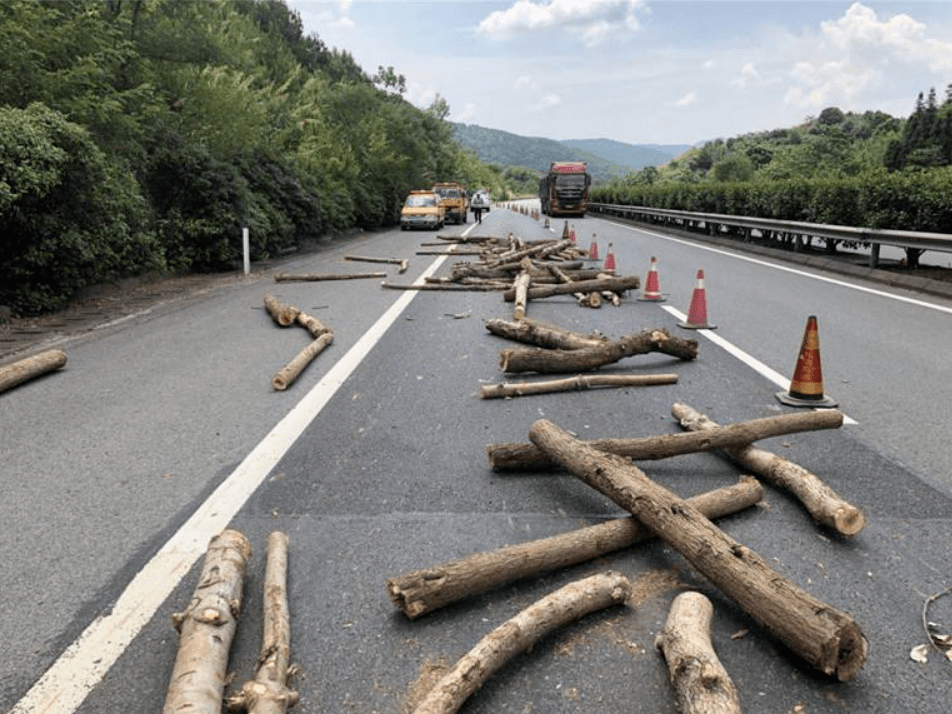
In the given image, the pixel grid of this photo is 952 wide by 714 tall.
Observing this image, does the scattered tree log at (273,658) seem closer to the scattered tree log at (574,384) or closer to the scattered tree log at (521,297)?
the scattered tree log at (574,384)

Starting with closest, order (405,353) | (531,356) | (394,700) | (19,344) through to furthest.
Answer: (394,700), (531,356), (405,353), (19,344)

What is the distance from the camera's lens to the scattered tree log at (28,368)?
658 cm

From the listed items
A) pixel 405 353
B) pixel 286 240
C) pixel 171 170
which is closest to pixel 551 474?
pixel 405 353

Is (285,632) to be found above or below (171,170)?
below

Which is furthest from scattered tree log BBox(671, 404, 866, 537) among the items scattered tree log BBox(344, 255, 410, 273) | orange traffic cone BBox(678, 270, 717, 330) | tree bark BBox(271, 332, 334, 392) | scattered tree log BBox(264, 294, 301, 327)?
scattered tree log BBox(344, 255, 410, 273)

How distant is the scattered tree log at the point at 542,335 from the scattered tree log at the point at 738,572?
3.52 metres

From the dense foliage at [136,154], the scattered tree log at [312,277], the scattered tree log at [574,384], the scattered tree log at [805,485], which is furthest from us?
the scattered tree log at [312,277]

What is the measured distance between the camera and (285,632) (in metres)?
2.78

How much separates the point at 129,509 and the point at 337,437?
1.48 meters

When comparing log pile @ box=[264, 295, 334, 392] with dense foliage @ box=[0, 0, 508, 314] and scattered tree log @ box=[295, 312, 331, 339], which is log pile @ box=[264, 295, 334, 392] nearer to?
scattered tree log @ box=[295, 312, 331, 339]

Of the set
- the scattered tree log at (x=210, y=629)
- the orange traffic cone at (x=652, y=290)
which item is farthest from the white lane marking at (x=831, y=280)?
the scattered tree log at (x=210, y=629)

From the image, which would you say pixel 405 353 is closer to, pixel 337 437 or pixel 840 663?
pixel 337 437

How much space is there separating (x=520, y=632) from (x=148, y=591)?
1.59 m

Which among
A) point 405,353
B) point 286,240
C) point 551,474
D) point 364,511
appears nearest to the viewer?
point 364,511
